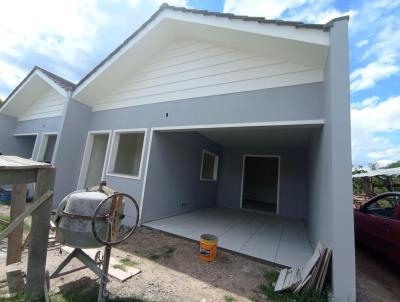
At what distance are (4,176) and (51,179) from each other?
345mm

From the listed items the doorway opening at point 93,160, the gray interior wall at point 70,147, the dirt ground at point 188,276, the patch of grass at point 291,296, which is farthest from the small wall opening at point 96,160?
the patch of grass at point 291,296

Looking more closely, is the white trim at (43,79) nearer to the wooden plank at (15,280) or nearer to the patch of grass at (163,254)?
the wooden plank at (15,280)

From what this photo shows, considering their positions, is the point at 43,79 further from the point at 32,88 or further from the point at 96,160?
the point at 96,160

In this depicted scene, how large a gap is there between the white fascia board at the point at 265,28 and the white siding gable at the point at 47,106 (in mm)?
5818

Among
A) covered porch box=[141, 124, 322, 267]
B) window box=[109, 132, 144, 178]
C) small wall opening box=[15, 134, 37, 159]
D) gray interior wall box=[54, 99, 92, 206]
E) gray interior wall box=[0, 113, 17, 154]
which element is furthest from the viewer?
small wall opening box=[15, 134, 37, 159]

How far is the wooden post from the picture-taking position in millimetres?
1818

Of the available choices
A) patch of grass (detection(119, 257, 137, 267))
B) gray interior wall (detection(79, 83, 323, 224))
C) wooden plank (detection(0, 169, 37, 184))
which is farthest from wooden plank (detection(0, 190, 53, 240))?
gray interior wall (detection(79, 83, 323, 224))

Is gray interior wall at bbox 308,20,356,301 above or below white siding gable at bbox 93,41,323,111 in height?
below

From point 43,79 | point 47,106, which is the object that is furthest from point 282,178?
point 47,106

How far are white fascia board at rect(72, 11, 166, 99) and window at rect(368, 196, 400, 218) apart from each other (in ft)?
20.2

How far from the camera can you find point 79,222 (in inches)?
77.4

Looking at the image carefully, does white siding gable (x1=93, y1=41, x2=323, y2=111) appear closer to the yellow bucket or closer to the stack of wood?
the stack of wood

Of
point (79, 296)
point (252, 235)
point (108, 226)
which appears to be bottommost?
point (79, 296)

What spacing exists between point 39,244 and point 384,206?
227 inches
